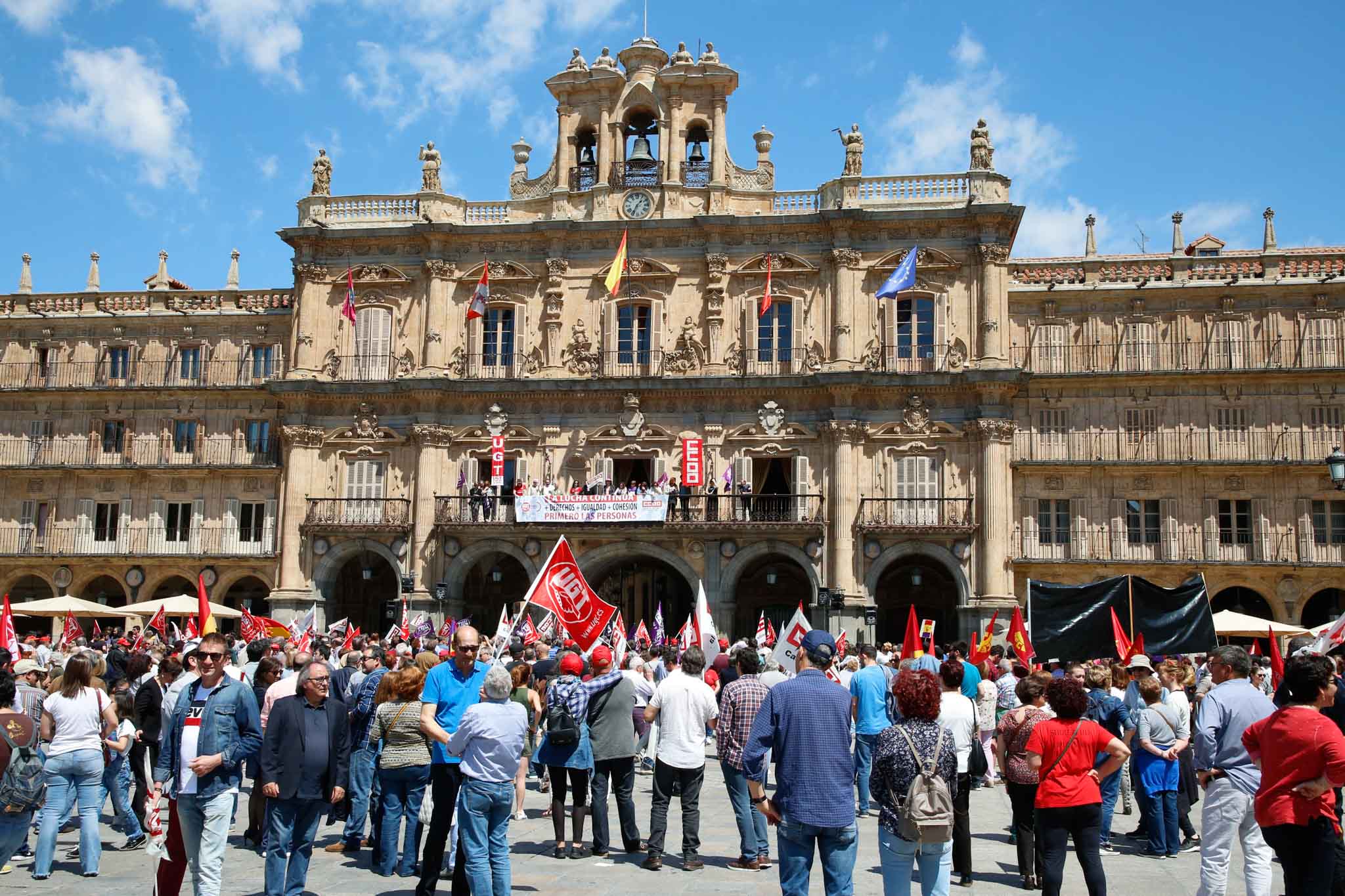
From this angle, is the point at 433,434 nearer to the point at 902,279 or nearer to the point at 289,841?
the point at 902,279

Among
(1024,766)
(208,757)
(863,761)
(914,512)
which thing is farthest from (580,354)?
(208,757)

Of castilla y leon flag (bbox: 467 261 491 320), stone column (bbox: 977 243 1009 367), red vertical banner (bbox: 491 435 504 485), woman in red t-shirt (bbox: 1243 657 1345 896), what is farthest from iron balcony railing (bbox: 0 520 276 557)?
woman in red t-shirt (bbox: 1243 657 1345 896)

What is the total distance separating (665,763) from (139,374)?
34096 mm

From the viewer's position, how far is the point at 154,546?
39594 millimetres

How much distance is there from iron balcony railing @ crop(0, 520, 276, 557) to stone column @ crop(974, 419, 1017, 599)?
21080 mm

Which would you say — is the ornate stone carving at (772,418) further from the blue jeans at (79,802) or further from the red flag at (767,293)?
the blue jeans at (79,802)

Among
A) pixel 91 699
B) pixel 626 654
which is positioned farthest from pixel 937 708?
pixel 626 654

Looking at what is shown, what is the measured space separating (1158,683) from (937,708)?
5.42 metres

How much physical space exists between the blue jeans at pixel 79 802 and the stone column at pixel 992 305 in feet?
92.0

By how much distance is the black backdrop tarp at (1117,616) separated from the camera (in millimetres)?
22531

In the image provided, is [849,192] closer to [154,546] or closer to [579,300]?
[579,300]

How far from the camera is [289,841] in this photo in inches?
376

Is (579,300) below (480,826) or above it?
above

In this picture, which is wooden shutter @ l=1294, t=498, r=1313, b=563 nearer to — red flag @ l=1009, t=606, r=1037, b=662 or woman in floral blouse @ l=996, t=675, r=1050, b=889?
red flag @ l=1009, t=606, r=1037, b=662
